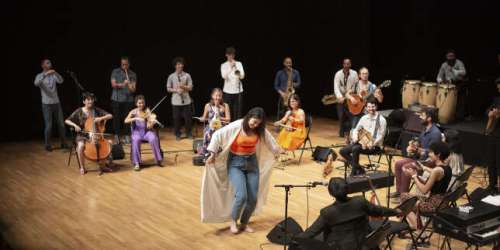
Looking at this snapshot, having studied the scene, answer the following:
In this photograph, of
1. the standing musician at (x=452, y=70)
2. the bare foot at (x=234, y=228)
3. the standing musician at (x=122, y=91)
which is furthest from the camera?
the standing musician at (x=452, y=70)

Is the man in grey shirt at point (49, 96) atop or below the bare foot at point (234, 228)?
atop

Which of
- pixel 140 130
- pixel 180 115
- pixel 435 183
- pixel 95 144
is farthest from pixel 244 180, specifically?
pixel 180 115

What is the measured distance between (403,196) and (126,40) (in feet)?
23.5

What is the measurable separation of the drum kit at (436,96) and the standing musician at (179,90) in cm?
374

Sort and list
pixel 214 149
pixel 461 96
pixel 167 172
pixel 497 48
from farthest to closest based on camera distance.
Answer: pixel 497 48, pixel 461 96, pixel 167 172, pixel 214 149

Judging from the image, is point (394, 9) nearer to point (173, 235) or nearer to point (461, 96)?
point (461, 96)

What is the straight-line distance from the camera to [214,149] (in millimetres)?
6793

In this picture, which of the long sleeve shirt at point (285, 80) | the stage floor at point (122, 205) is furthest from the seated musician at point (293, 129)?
the long sleeve shirt at point (285, 80)

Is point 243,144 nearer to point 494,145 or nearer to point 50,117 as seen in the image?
point 494,145

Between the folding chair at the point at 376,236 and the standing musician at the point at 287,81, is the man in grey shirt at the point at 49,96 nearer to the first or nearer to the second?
the standing musician at the point at 287,81

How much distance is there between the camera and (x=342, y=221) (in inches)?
199

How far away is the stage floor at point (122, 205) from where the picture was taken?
685 cm

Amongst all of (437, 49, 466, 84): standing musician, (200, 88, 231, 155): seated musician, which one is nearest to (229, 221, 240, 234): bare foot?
(200, 88, 231, 155): seated musician

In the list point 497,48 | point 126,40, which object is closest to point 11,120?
point 126,40
